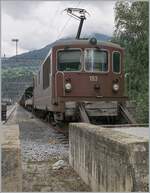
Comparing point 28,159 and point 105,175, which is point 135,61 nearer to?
point 28,159

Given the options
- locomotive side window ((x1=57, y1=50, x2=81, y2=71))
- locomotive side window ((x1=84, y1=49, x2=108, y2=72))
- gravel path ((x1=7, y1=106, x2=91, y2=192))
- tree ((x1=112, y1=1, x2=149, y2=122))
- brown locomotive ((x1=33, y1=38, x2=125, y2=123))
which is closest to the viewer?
gravel path ((x1=7, y1=106, x2=91, y2=192))

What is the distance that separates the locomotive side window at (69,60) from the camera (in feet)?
47.9

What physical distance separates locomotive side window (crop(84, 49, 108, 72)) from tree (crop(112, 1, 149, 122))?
12.0 meters

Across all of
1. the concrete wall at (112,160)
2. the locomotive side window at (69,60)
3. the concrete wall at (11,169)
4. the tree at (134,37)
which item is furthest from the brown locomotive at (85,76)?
the tree at (134,37)

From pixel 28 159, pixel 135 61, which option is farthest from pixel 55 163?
pixel 135 61

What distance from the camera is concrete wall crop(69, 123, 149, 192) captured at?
512cm

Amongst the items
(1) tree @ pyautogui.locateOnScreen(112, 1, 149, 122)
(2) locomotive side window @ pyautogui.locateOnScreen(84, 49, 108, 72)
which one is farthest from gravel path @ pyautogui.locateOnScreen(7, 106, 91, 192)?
(1) tree @ pyautogui.locateOnScreen(112, 1, 149, 122)

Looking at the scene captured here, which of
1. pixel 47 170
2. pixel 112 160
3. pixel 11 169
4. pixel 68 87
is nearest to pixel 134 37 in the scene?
pixel 68 87

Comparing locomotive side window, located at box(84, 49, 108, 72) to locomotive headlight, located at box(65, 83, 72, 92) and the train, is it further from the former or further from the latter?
locomotive headlight, located at box(65, 83, 72, 92)

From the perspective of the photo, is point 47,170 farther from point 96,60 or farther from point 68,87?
point 96,60

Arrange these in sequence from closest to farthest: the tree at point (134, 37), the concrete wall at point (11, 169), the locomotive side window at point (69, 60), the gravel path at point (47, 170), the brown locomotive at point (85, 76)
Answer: the concrete wall at point (11, 169) → the gravel path at point (47, 170) → the brown locomotive at point (85, 76) → the locomotive side window at point (69, 60) → the tree at point (134, 37)

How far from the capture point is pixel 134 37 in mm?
29578

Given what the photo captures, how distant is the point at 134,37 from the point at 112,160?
2422 cm

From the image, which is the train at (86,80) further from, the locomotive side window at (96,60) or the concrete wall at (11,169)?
the concrete wall at (11,169)
